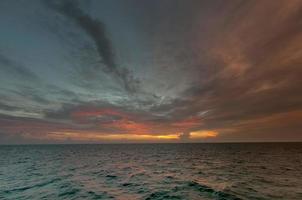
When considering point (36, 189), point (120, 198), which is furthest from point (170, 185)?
point (36, 189)

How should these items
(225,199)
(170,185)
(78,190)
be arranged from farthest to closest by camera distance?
(170,185) < (78,190) < (225,199)

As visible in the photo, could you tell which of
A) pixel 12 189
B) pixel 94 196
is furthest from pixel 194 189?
pixel 12 189

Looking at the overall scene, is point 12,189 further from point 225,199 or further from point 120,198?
point 225,199

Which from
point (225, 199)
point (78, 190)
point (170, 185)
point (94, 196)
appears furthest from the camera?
point (170, 185)

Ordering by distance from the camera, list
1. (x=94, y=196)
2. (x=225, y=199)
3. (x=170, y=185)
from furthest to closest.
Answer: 1. (x=170, y=185)
2. (x=94, y=196)
3. (x=225, y=199)

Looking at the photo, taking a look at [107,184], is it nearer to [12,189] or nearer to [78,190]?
[78,190]

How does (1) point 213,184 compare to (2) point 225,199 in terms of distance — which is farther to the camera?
(1) point 213,184

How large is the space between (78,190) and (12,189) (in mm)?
8560

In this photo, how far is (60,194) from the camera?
2170 centimetres

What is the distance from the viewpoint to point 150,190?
2355 cm

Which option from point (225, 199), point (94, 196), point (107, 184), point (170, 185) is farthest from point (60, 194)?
point (225, 199)

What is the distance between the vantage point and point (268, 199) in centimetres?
1939

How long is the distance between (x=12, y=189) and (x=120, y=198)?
47.3 ft

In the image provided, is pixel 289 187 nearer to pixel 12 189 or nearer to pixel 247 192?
pixel 247 192
